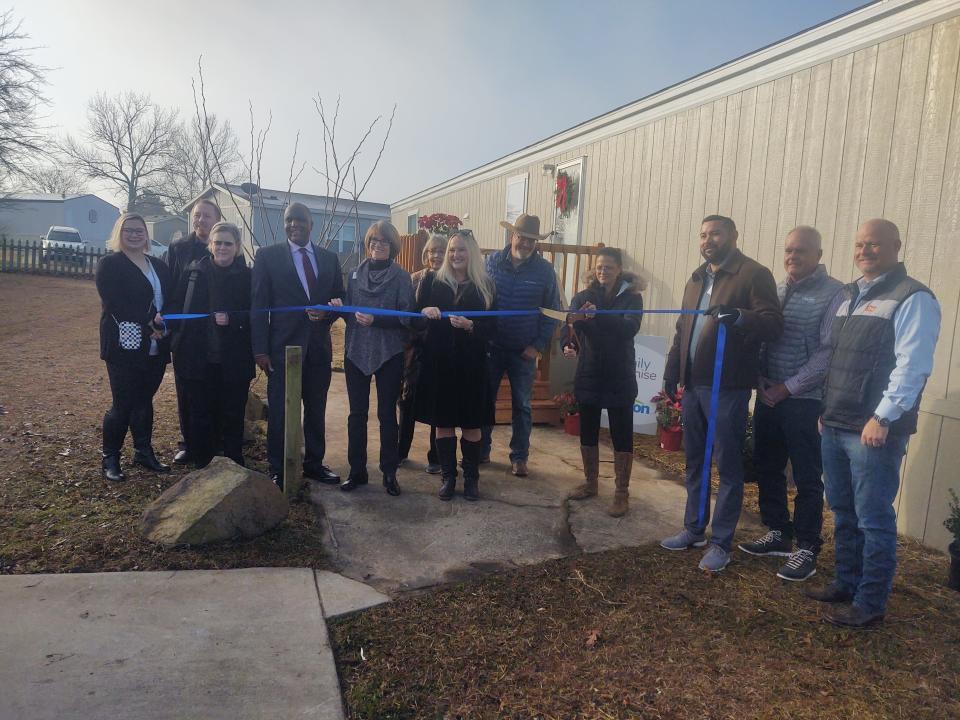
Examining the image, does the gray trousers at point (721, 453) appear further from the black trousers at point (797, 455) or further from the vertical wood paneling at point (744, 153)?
the vertical wood paneling at point (744, 153)

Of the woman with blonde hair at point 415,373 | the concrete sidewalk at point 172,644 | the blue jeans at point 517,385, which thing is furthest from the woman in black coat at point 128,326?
the blue jeans at point 517,385

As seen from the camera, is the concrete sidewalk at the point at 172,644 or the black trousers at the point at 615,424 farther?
the black trousers at the point at 615,424

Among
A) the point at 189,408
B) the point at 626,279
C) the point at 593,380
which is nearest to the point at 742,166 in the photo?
the point at 626,279

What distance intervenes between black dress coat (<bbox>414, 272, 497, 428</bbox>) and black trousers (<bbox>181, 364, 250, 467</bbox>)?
123 centimetres

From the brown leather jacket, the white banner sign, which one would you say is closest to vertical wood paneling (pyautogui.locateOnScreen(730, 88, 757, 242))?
the white banner sign

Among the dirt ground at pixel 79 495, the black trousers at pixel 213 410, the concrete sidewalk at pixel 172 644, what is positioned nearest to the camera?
the concrete sidewalk at pixel 172 644

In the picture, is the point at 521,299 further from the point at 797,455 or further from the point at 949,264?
the point at 949,264

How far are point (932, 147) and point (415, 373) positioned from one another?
11.3 feet

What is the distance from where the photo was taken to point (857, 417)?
9.39 ft

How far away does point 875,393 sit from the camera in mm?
2830

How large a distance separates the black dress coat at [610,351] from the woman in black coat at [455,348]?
640 millimetres

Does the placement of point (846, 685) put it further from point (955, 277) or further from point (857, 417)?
point (955, 277)

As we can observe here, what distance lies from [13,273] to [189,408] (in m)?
19.5

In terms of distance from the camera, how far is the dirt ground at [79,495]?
3.25 meters
